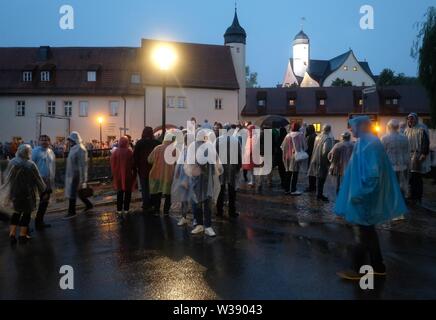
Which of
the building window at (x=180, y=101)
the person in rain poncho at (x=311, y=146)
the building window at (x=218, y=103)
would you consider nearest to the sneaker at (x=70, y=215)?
the person in rain poncho at (x=311, y=146)

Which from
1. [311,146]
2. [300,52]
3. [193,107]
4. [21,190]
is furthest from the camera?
[300,52]

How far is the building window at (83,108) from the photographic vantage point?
46.2m

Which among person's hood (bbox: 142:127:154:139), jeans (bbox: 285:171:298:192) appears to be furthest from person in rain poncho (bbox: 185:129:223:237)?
jeans (bbox: 285:171:298:192)

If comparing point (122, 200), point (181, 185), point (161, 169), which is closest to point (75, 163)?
point (122, 200)

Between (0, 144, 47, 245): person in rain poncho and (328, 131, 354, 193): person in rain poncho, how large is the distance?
20.1 feet

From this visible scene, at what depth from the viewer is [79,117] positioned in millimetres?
46219

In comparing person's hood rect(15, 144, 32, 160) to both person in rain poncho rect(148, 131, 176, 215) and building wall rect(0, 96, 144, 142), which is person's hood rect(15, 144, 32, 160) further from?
building wall rect(0, 96, 144, 142)

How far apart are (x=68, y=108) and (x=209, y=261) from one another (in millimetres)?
42690

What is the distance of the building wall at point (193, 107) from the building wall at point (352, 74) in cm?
4106

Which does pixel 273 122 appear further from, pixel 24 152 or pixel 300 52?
pixel 300 52

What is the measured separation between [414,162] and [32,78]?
43278 mm

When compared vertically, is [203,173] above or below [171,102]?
below

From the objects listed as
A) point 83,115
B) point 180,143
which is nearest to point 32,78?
point 83,115

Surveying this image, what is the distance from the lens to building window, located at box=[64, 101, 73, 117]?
152 feet
